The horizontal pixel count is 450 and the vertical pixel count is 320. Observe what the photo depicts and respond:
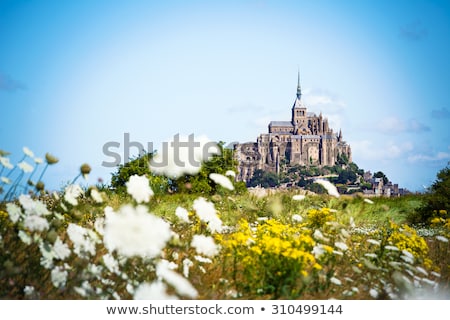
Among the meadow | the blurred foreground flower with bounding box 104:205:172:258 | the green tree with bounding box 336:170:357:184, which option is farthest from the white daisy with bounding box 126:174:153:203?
the green tree with bounding box 336:170:357:184

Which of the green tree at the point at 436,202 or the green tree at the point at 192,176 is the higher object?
the green tree at the point at 192,176

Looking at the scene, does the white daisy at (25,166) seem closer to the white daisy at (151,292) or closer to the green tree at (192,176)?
the white daisy at (151,292)

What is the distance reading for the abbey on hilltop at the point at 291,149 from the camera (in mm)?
90375

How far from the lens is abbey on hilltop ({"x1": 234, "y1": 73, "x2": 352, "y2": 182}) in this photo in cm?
9038


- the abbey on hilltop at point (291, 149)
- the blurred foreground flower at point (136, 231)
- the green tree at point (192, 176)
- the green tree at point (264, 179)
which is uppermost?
the abbey on hilltop at point (291, 149)

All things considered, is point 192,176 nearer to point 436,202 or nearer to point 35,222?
point 436,202

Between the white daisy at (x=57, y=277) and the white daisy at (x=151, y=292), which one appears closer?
the white daisy at (x=151, y=292)

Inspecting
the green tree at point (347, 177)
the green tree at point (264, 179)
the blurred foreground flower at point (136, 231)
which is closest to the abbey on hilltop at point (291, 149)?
the green tree at point (264, 179)

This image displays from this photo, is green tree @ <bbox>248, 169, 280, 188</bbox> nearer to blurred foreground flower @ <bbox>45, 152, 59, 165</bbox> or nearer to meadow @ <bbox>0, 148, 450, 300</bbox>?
meadow @ <bbox>0, 148, 450, 300</bbox>

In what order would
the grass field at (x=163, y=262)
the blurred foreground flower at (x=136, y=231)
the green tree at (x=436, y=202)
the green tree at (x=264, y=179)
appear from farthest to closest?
the green tree at (x=264, y=179) → the green tree at (x=436, y=202) → the grass field at (x=163, y=262) → the blurred foreground flower at (x=136, y=231)

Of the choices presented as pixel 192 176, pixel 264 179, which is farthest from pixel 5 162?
pixel 264 179
